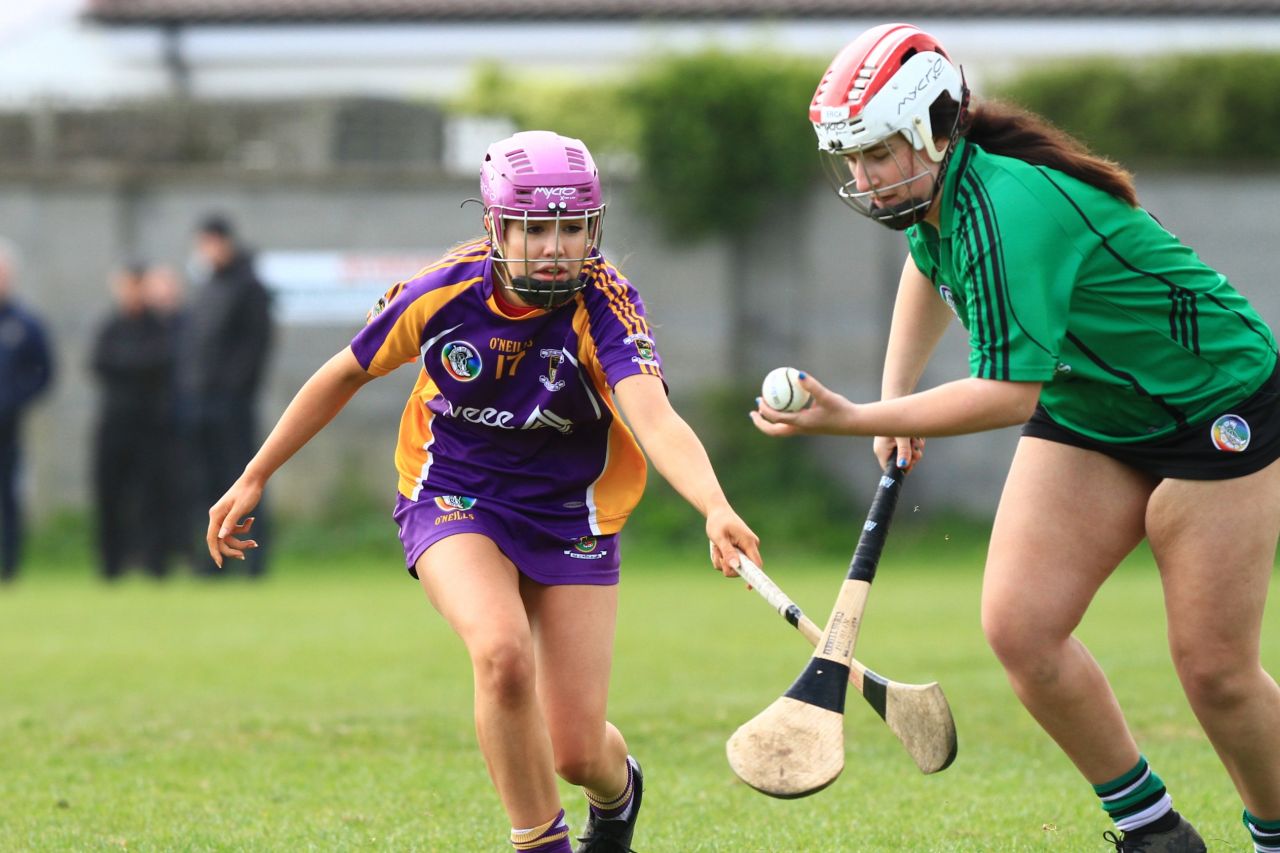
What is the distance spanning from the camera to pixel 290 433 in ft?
16.1

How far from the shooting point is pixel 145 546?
1473cm

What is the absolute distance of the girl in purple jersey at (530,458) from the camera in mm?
4641

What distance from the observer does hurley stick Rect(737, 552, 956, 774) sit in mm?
4418

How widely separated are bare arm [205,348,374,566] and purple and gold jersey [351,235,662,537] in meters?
0.07

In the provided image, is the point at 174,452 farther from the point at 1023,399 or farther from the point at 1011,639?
the point at 1023,399

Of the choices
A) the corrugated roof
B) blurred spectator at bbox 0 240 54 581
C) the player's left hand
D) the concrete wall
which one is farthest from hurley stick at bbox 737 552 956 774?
the corrugated roof

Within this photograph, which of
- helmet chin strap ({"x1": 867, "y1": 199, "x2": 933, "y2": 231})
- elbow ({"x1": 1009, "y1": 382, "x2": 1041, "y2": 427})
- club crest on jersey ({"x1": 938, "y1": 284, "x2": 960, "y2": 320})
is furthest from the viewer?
club crest on jersey ({"x1": 938, "y1": 284, "x2": 960, "y2": 320})

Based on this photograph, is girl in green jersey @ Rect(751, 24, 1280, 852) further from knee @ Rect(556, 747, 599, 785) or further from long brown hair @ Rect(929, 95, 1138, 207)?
knee @ Rect(556, 747, 599, 785)

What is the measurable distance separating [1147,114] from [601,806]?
43.4 ft

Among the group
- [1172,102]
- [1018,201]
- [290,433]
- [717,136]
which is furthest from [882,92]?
[1172,102]

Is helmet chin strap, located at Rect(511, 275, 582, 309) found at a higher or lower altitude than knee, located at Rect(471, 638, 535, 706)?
higher

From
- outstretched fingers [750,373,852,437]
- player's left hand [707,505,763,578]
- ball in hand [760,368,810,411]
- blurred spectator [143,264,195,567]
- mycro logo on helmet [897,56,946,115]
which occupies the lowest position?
blurred spectator [143,264,195,567]

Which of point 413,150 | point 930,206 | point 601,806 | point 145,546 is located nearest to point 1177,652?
point 930,206

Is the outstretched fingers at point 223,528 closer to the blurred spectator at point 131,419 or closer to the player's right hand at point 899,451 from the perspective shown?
the player's right hand at point 899,451
